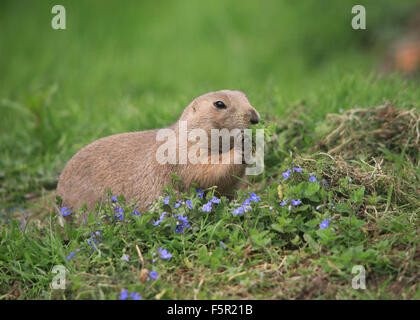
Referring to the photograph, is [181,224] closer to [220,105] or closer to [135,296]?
[135,296]

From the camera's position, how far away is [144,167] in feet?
13.0

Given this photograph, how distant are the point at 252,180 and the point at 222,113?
0.77 metres

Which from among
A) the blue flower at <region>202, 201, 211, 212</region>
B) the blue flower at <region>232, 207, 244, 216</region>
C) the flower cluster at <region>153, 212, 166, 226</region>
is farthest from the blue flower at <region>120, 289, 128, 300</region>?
the blue flower at <region>232, 207, 244, 216</region>

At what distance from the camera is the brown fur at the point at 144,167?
12.0ft

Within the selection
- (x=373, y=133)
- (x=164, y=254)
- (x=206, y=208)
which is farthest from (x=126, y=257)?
(x=373, y=133)

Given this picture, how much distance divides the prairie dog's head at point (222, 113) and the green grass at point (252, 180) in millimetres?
480

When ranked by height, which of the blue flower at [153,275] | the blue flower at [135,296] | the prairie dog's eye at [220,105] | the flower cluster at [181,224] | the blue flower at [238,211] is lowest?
the blue flower at [135,296]

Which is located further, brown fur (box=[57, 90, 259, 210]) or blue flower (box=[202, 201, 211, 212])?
brown fur (box=[57, 90, 259, 210])

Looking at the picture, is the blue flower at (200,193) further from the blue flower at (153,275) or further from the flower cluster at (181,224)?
the blue flower at (153,275)

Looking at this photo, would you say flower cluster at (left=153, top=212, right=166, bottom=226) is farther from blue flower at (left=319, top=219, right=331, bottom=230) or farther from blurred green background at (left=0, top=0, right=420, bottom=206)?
blurred green background at (left=0, top=0, right=420, bottom=206)

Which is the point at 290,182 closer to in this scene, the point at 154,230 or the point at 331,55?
the point at 154,230

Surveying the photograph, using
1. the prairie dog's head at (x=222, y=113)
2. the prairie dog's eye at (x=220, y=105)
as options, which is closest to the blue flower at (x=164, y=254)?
the prairie dog's head at (x=222, y=113)

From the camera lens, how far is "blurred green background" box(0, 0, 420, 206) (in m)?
5.97
